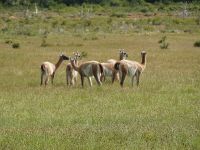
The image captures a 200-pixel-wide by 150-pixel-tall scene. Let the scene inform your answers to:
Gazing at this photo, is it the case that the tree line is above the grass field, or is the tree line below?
below

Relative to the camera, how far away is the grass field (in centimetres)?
1142

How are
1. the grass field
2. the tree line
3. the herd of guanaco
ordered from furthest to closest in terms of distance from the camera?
the tree line < the herd of guanaco < the grass field

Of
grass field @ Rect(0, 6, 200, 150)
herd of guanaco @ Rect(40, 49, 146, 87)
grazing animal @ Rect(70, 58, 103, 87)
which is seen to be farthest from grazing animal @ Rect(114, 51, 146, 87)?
grazing animal @ Rect(70, 58, 103, 87)

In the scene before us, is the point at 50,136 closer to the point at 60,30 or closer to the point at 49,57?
the point at 49,57

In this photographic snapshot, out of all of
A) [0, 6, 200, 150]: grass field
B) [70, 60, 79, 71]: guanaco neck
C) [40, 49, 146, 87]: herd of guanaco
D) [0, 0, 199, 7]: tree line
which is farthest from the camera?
[0, 0, 199, 7]: tree line

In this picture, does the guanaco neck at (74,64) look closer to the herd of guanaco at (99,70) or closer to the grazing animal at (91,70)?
the herd of guanaco at (99,70)

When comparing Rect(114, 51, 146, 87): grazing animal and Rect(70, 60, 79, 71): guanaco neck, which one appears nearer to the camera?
Rect(114, 51, 146, 87): grazing animal

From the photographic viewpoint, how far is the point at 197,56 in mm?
33844

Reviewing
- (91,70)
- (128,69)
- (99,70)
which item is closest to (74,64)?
(91,70)

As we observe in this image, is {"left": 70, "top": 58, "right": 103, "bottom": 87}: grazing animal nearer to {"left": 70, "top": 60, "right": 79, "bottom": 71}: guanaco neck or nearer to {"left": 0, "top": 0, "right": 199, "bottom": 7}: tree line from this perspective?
{"left": 70, "top": 60, "right": 79, "bottom": 71}: guanaco neck

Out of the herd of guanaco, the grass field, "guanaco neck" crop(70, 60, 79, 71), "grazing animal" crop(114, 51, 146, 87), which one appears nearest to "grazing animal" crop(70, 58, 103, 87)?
the herd of guanaco

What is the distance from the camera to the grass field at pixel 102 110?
11.4 m

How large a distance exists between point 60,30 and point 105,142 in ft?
153

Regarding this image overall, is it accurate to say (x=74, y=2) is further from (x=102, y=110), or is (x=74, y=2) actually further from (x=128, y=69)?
(x=102, y=110)
